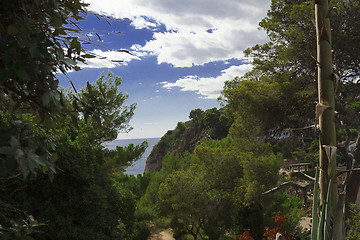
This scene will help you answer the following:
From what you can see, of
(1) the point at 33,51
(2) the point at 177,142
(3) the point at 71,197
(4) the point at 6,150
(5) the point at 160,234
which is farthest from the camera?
(2) the point at 177,142

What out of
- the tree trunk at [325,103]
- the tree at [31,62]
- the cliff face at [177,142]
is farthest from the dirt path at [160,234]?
the cliff face at [177,142]

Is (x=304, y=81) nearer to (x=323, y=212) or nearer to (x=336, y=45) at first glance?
(x=336, y=45)

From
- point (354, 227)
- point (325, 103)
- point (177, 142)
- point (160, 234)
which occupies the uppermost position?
point (325, 103)

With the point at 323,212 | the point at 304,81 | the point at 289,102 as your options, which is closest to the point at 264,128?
the point at 289,102

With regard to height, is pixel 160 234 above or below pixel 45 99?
below

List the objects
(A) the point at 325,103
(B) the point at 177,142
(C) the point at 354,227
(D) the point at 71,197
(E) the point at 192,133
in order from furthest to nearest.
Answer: (B) the point at 177,142 → (E) the point at 192,133 → (C) the point at 354,227 → (D) the point at 71,197 → (A) the point at 325,103

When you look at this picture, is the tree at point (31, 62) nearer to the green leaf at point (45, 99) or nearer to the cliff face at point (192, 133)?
the green leaf at point (45, 99)

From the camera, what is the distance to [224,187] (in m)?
10.9

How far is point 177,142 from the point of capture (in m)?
41.9

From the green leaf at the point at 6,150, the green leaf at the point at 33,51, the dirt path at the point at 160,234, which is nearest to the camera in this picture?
the green leaf at the point at 6,150

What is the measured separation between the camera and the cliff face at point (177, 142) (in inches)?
1501

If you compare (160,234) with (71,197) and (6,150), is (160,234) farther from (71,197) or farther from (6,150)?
(6,150)

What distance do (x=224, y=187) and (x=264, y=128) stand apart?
341 centimetres

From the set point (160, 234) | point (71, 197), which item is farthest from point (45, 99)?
point (160, 234)
